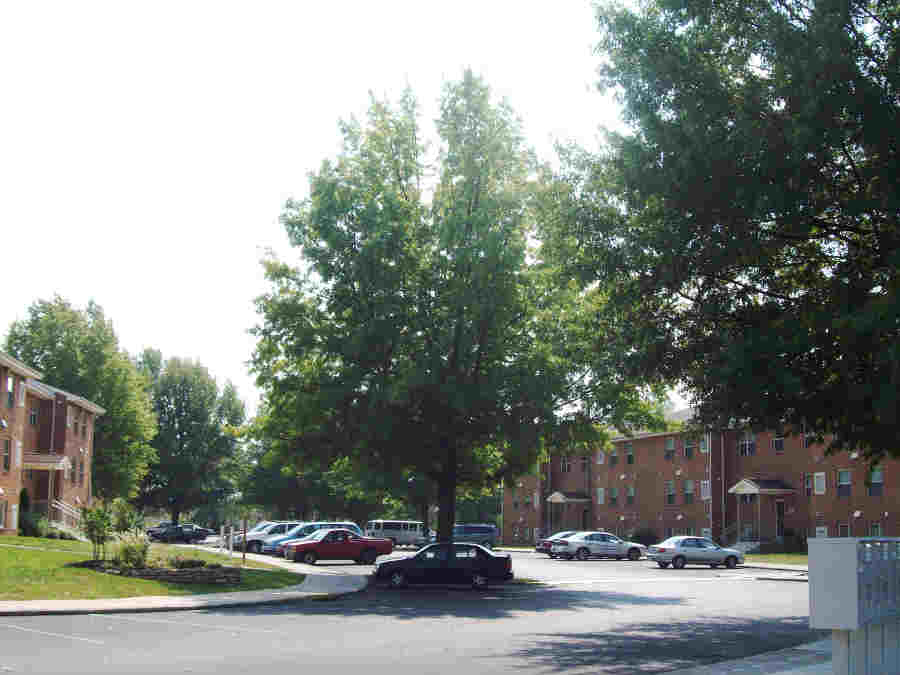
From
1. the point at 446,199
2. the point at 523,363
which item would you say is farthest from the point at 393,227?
the point at 523,363

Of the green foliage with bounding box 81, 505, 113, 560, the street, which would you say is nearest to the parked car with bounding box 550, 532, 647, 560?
the street

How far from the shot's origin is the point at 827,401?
16.5 metres

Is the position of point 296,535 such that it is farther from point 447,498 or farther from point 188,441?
point 188,441

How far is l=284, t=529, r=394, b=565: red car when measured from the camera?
40.9 m

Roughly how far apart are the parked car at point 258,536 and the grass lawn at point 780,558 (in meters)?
25.4

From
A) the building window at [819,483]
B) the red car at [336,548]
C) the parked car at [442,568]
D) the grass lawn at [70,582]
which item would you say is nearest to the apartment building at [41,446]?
the red car at [336,548]

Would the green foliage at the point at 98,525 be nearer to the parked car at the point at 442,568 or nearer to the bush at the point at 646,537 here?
the parked car at the point at 442,568

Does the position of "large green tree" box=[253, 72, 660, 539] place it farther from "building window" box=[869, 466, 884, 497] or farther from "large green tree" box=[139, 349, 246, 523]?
"large green tree" box=[139, 349, 246, 523]

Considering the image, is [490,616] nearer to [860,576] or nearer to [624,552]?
[860,576]

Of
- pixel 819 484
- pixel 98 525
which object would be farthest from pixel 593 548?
pixel 98 525

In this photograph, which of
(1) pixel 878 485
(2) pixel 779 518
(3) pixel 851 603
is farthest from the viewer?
(2) pixel 779 518

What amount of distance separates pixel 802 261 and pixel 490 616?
9.85 meters

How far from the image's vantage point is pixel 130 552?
2600 centimetres

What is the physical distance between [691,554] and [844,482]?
13115 millimetres
